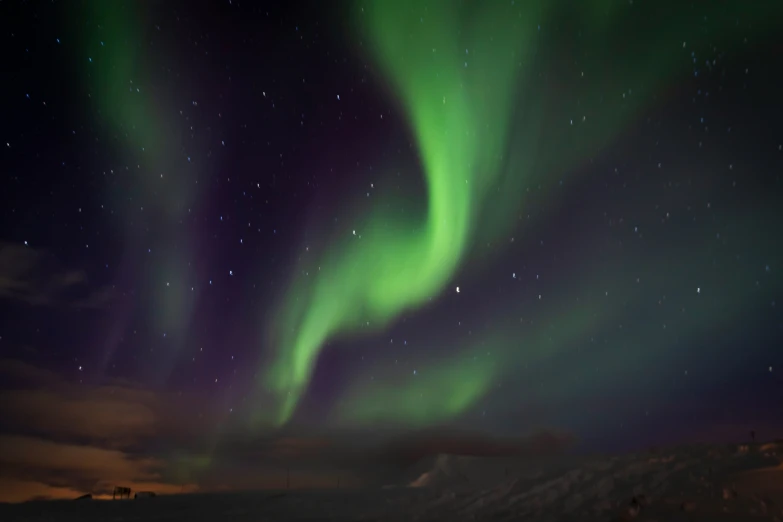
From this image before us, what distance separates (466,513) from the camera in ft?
75.6

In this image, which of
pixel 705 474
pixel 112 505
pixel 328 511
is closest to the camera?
pixel 705 474

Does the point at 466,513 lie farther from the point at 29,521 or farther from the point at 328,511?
the point at 29,521

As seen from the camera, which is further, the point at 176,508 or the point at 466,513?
the point at 176,508

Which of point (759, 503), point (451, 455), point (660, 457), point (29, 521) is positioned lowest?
point (759, 503)

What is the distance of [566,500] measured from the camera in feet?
71.8

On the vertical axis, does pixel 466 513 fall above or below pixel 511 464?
below

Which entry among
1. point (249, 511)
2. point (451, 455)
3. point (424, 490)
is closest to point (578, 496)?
point (424, 490)

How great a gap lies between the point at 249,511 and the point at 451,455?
51308mm

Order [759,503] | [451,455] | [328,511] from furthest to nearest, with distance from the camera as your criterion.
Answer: [451,455] < [328,511] < [759,503]

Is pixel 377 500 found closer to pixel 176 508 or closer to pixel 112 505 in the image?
pixel 176 508

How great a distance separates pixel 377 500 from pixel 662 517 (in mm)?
16767

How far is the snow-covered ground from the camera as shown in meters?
17.8

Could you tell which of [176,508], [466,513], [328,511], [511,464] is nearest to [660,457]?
[466,513]

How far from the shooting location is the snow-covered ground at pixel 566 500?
17750mm
